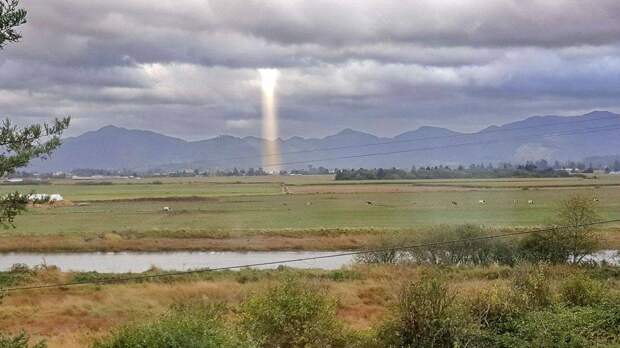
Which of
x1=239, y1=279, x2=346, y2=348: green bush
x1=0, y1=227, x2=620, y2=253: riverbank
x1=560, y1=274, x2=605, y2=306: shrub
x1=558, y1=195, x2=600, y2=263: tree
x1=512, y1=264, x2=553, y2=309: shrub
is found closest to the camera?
x1=239, y1=279, x2=346, y2=348: green bush

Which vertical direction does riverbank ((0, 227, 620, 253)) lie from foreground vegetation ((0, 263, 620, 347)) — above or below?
below

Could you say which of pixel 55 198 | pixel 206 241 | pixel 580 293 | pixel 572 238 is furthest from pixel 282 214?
pixel 55 198

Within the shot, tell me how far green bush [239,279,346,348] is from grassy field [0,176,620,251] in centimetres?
3503

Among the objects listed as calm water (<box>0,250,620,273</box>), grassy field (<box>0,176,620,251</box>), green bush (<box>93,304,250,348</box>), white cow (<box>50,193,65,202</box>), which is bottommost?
calm water (<box>0,250,620,273</box>)

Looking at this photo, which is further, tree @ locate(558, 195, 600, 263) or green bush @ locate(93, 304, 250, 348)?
tree @ locate(558, 195, 600, 263)

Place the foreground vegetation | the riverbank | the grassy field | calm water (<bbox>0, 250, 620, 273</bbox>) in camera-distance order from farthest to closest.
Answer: the grassy field
the riverbank
calm water (<bbox>0, 250, 620, 273</bbox>)
the foreground vegetation

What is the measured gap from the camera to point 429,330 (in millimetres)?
16406

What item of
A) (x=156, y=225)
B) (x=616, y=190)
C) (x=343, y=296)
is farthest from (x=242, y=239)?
(x=616, y=190)

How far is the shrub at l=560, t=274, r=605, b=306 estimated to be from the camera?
19.9 metres

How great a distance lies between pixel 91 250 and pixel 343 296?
101 feet

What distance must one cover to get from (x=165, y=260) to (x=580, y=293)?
34.2m

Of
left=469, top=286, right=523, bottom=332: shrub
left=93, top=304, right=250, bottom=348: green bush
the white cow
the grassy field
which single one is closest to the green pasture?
the grassy field

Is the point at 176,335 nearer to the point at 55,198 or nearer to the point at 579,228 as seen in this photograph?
the point at 55,198

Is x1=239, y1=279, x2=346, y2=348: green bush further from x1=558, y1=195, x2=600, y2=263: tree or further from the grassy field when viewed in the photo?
the grassy field
